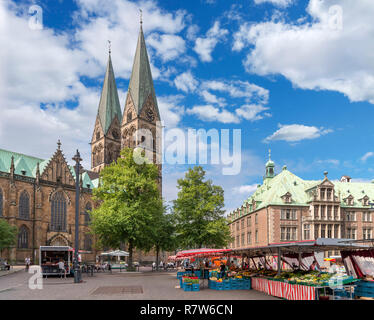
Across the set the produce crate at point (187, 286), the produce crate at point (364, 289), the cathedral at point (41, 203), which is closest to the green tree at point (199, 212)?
the cathedral at point (41, 203)

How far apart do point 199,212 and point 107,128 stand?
2818 inches

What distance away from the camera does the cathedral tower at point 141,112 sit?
102 meters

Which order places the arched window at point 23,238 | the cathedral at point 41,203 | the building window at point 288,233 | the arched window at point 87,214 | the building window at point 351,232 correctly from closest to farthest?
the building window at point 288,233 → the building window at point 351,232 → the cathedral at point 41,203 → the arched window at point 23,238 → the arched window at point 87,214

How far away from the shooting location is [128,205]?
4388 centimetres

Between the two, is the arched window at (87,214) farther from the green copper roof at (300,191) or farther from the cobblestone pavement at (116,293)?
the cobblestone pavement at (116,293)

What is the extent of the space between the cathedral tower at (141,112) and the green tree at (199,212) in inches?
2250

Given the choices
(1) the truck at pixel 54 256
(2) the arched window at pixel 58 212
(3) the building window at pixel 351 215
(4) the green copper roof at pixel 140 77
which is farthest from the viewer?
(4) the green copper roof at pixel 140 77

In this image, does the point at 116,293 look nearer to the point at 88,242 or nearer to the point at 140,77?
the point at 88,242

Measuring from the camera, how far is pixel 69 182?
7350cm

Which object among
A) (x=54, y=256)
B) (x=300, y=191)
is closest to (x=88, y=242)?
(x=54, y=256)

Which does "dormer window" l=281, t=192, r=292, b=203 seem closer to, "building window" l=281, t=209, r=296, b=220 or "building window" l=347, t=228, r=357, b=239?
"building window" l=281, t=209, r=296, b=220

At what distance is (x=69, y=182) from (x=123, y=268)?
28.2 metres
